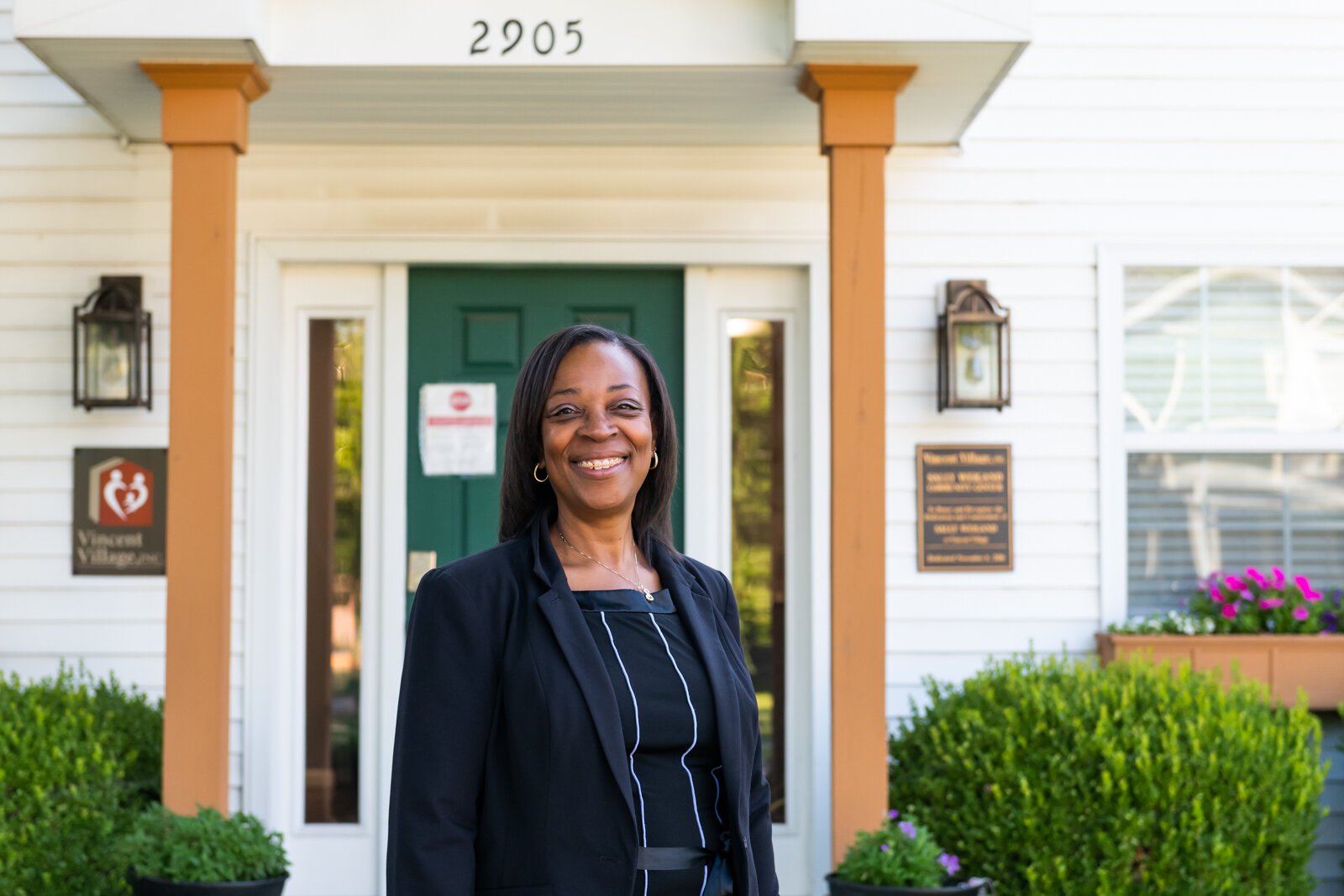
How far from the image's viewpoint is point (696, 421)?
5148 millimetres

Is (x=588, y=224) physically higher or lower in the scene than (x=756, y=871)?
higher

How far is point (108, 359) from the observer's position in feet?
16.2

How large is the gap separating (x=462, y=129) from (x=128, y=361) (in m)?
1.46

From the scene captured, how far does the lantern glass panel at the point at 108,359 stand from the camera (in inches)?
193

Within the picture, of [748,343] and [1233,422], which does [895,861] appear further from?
[1233,422]

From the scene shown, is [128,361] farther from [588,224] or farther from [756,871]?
[756,871]

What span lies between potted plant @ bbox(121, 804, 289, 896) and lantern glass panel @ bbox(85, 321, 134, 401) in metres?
1.62

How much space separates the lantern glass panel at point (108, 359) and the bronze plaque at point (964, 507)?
2.89 meters

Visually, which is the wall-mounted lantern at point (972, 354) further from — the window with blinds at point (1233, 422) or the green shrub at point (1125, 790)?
the green shrub at point (1125, 790)

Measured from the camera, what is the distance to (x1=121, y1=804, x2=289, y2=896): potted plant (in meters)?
3.88

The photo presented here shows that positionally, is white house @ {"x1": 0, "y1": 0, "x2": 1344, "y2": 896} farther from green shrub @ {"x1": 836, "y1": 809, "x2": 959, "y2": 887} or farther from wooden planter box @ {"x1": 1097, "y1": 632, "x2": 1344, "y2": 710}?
green shrub @ {"x1": 836, "y1": 809, "x2": 959, "y2": 887}

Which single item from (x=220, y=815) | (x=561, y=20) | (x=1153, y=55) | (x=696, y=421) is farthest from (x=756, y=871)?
(x=1153, y=55)

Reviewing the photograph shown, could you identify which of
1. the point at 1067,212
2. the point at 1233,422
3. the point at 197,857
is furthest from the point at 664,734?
the point at 1233,422

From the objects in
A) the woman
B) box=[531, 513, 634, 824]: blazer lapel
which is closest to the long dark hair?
the woman
